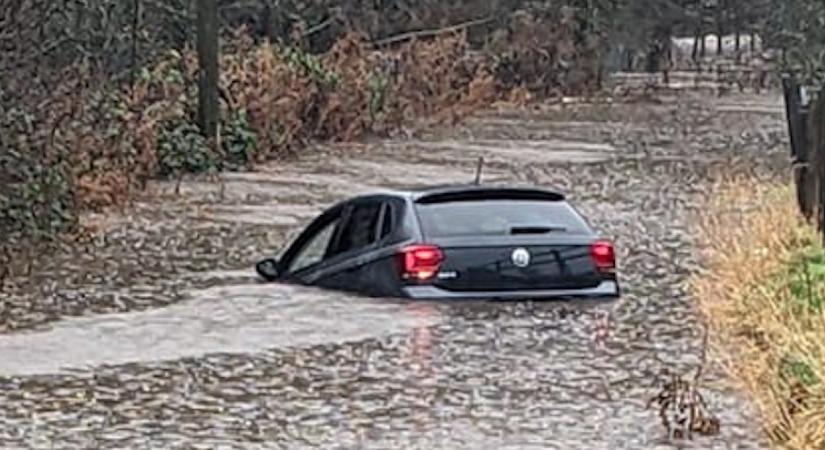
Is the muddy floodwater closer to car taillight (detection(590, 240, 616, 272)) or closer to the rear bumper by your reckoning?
the rear bumper

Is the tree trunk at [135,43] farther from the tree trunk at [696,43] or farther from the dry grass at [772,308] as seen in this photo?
the tree trunk at [696,43]

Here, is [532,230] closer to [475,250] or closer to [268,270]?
[475,250]

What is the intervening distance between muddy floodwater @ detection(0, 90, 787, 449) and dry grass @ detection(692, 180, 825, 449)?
235 mm

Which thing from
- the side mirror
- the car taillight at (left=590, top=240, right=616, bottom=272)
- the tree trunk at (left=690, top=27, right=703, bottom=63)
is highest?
the car taillight at (left=590, top=240, right=616, bottom=272)

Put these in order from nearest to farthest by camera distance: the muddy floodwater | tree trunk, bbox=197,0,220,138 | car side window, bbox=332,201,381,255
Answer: the muddy floodwater < car side window, bbox=332,201,381,255 < tree trunk, bbox=197,0,220,138

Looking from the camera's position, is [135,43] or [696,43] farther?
[696,43]

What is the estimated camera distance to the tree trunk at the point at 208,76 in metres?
38.1

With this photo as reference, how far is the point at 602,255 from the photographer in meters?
17.6

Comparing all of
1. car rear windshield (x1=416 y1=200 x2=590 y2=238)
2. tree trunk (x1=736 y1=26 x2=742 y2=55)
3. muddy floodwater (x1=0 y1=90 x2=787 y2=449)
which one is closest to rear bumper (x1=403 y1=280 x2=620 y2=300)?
muddy floodwater (x1=0 y1=90 x2=787 y2=449)

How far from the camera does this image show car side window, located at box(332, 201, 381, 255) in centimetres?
1841

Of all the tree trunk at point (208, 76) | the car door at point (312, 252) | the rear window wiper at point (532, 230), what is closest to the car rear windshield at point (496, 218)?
the rear window wiper at point (532, 230)

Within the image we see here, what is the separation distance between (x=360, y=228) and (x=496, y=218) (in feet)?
5.36

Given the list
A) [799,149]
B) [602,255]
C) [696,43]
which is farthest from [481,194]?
[696,43]

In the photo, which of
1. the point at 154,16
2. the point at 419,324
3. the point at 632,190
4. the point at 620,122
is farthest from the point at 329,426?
the point at 620,122
